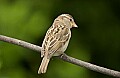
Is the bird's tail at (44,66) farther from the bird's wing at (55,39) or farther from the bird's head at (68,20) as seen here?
the bird's head at (68,20)

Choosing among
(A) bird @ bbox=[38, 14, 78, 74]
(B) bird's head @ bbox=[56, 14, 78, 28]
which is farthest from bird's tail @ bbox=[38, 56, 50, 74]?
(B) bird's head @ bbox=[56, 14, 78, 28]

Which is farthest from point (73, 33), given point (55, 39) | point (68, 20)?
point (55, 39)

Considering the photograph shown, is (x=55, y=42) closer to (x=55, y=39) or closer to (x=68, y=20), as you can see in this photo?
(x=55, y=39)

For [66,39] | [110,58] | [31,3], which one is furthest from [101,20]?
[66,39]

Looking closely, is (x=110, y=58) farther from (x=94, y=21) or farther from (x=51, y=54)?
(x=51, y=54)

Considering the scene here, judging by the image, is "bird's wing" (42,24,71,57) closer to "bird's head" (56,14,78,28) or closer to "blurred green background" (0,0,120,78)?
"bird's head" (56,14,78,28)

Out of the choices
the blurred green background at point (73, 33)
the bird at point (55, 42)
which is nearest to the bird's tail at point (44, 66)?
the bird at point (55, 42)
